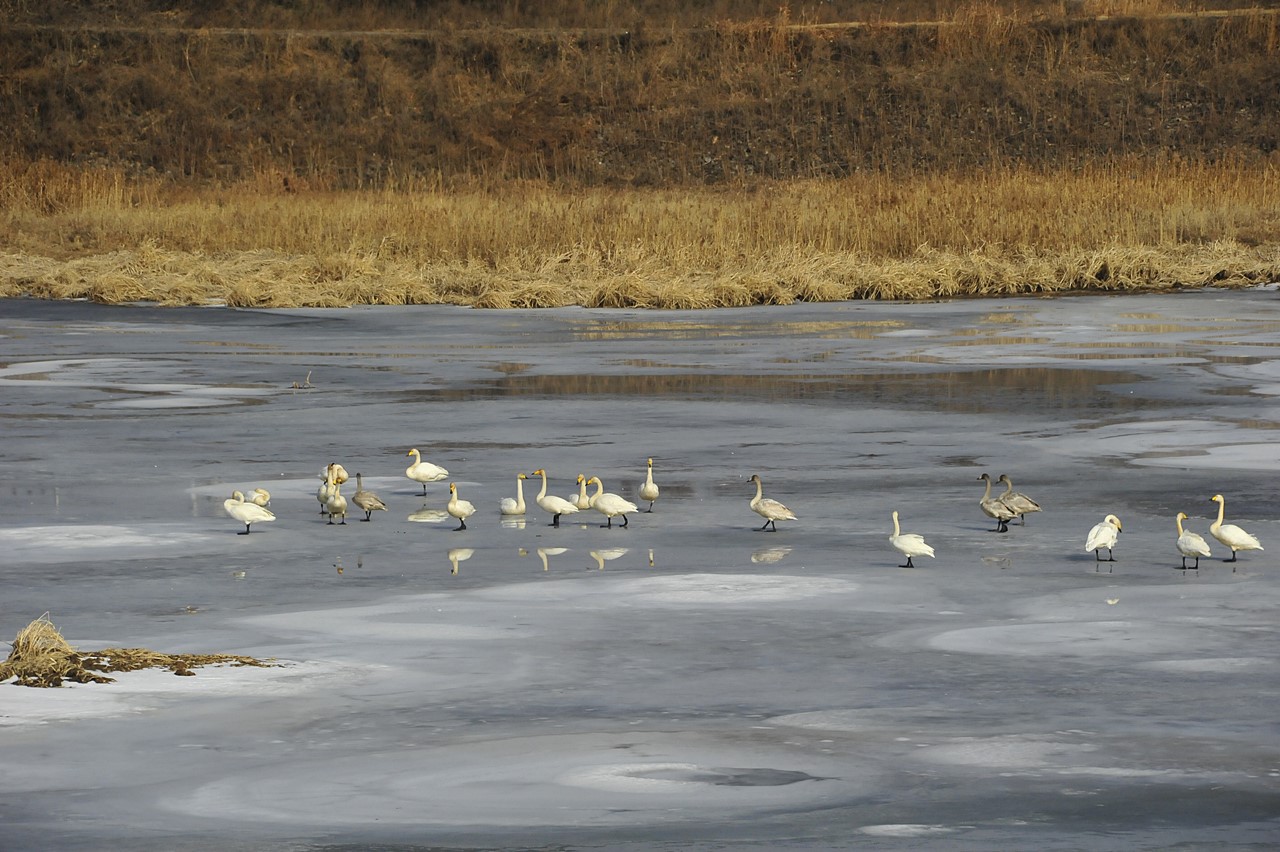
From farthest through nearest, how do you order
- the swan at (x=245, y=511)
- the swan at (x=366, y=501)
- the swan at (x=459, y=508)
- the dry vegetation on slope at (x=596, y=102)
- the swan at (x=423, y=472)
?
the dry vegetation on slope at (x=596, y=102) < the swan at (x=423, y=472) < the swan at (x=366, y=501) < the swan at (x=459, y=508) < the swan at (x=245, y=511)

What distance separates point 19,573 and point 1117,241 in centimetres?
2681

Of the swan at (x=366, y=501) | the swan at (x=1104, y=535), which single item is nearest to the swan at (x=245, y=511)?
the swan at (x=366, y=501)

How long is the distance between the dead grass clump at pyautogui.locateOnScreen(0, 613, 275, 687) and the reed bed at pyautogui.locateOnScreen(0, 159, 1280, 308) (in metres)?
21.3

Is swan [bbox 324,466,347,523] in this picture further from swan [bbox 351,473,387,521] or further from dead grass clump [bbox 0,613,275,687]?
dead grass clump [bbox 0,613,275,687]

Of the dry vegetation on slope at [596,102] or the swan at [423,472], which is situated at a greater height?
the dry vegetation on slope at [596,102]

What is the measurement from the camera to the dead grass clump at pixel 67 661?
7.39 metres

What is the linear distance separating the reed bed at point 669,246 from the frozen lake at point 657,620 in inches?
457

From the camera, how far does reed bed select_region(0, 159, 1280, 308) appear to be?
3041cm

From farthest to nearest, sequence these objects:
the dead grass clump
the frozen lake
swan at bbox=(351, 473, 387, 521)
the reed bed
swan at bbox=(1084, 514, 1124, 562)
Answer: the reed bed
swan at bbox=(351, 473, 387, 521)
swan at bbox=(1084, 514, 1124, 562)
the dead grass clump
the frozen lake

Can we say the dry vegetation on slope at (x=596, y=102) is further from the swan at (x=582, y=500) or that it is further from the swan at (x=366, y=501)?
the swan at (x=582, y=500)

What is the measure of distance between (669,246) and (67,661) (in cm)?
2556

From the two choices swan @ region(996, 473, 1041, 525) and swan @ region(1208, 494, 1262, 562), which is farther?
swan @ region(996, 473, 1041, 525)

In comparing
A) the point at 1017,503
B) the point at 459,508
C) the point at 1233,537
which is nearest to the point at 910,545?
the point at 1017,503

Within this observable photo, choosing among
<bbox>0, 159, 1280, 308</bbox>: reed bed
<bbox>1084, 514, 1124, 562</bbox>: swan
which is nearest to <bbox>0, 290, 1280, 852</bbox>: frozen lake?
<bbox>1084, 514, 1124, 562</bbox>: swan
